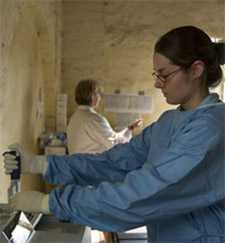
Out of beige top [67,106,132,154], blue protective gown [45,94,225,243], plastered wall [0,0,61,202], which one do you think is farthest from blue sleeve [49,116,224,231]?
beige top [67,106,132,154]

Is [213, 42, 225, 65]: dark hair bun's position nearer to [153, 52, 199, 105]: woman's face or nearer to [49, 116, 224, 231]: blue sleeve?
[153, 52, 199, 105]: woman's face

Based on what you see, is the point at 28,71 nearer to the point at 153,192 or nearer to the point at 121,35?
the point at 121,35

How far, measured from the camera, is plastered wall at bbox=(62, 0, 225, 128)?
4594mm

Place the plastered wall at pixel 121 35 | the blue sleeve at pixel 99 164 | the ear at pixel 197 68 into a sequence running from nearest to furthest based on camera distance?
the ear at pixel 197 68, the blue sleeve at pixel 99 164, the plastered wall at pixel 121 35

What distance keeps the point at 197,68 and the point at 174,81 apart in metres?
0.08

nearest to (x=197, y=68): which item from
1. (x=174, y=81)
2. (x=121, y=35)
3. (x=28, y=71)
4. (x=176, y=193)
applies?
(x=174, y=81)

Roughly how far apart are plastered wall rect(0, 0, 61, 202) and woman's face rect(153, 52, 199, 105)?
121cm

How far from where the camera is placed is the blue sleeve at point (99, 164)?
5.39ft

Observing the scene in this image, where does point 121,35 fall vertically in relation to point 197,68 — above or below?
above

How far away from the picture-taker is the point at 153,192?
120 centimetres

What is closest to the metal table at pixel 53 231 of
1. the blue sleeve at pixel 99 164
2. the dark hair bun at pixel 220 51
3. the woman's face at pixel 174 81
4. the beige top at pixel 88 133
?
the blue sleeve at pixel 99 164

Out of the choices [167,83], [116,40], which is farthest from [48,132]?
[167,83]

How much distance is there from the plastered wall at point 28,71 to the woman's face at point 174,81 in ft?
3.97

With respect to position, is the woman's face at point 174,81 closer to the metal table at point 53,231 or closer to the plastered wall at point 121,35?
the metal table at point 53,231
